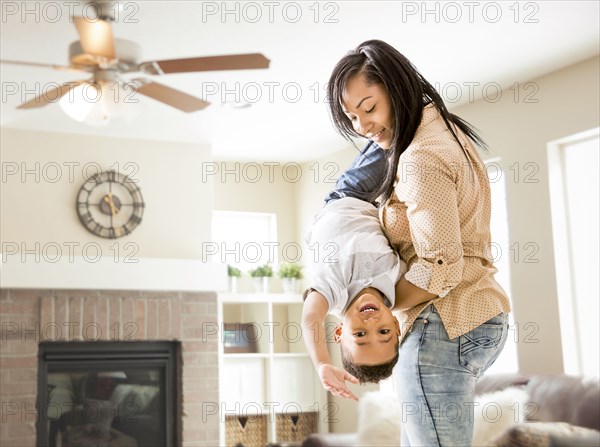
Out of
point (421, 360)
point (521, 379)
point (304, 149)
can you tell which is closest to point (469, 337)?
point (421, 360)

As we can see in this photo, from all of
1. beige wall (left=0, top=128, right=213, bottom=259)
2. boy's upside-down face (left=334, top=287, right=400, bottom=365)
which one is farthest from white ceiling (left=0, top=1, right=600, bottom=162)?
boy's upside-down face (left=334, top=287, right=400, bottom=365)

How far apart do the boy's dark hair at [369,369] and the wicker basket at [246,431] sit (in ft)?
16.8

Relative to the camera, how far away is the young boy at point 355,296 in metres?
1.44

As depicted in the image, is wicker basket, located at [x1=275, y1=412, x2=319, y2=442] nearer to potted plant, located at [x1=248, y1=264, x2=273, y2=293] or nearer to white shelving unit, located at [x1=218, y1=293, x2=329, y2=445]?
white shelving unit, located at [x1=218, y1=293, x2=329, y2=445]

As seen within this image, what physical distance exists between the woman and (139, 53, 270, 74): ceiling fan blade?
6.36 ft

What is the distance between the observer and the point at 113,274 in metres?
5.75

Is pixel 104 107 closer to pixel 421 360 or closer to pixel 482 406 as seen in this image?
pixel 482 406

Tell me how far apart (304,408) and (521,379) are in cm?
265

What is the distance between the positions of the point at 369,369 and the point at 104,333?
15.0 feet

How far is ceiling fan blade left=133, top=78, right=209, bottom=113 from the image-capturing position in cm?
392

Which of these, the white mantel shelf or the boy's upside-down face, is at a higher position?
the white mantel shelf

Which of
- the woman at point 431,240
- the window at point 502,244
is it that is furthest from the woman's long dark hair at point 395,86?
the window at point 502,244

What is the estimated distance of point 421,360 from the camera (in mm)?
1437

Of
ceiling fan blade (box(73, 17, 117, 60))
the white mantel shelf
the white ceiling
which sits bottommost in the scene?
the white mantel shelf
